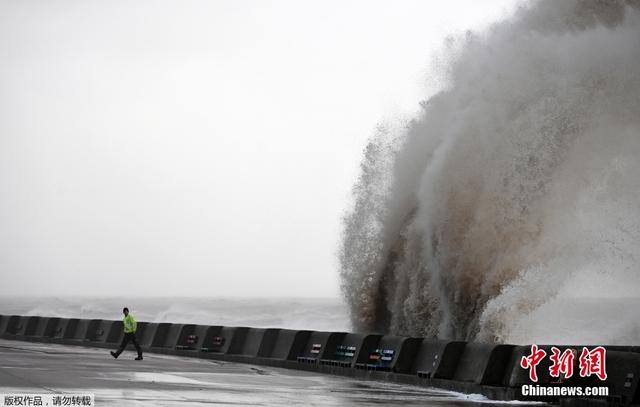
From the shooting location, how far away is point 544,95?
27969mm

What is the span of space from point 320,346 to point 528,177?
7034 mm

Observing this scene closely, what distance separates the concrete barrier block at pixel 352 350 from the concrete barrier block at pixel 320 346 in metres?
0.12

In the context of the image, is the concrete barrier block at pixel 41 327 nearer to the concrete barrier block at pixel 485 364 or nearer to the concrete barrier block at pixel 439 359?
the concrete barrier block at pixel 439 359

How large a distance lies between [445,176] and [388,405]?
44.7 feet

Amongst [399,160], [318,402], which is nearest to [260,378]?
[318,402]

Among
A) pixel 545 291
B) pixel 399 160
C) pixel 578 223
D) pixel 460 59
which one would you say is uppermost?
pixel 460 59

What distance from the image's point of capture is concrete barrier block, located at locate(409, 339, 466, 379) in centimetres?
1959

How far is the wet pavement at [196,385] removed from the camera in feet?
50.4

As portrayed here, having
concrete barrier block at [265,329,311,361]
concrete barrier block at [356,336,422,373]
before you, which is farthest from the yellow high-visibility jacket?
concrete barrier block at [356,336,422,373]

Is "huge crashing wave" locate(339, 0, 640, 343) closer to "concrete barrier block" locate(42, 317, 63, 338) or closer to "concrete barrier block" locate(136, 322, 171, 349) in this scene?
"concrete barrier block" locate(136, 322, 171, 349)

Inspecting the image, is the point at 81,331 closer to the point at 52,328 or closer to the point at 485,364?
the point at 52,328

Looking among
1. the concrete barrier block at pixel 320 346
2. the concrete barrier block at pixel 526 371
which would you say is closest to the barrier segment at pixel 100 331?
the concrete barrier block at pixel 320 346

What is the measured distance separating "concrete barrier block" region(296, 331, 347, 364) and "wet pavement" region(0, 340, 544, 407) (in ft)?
2.43

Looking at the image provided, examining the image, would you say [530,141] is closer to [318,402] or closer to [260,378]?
[260,378]
